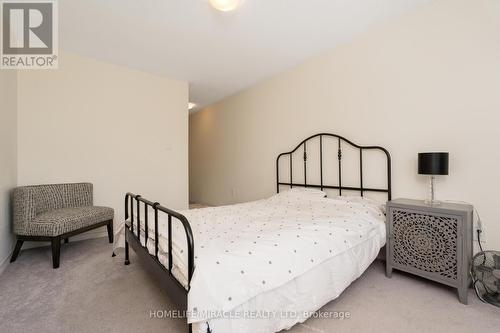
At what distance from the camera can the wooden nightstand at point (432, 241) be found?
5.57 ft

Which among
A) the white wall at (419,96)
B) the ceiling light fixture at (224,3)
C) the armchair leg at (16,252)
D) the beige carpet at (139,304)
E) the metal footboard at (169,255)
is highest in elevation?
the ceiling light fixture at (224,3)

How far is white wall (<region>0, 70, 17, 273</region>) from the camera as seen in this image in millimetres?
2285

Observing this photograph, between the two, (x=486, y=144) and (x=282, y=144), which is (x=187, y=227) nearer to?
(x=486, y=144)

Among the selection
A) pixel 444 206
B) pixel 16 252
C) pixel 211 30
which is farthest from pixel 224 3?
pixel 16 252

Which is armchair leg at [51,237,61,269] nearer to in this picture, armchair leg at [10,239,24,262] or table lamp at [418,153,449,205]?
armchair leg at [10,239,24,262]

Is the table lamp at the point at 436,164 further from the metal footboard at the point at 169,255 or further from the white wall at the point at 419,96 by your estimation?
the metal footboard at the point at 169,255

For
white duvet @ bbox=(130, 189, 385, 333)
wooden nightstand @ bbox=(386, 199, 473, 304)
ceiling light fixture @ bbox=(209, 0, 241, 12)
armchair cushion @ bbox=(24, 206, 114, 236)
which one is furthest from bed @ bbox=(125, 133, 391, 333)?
ceiling light fixture @ bbox=(209, 0, 241, 12)

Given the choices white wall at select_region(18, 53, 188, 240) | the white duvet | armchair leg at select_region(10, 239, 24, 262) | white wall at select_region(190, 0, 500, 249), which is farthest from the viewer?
white wall at select_region(18, 53, 188, 240)

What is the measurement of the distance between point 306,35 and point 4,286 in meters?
3.77

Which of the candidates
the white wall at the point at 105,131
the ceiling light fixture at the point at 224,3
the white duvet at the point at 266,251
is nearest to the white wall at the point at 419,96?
the white duvet at the point at 266,251

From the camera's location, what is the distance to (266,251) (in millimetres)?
1334

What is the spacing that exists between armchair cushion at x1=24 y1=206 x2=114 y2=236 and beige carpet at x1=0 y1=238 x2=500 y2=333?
0.37 m

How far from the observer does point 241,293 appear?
1153mm

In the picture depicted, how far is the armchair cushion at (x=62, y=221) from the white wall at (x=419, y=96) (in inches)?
106
